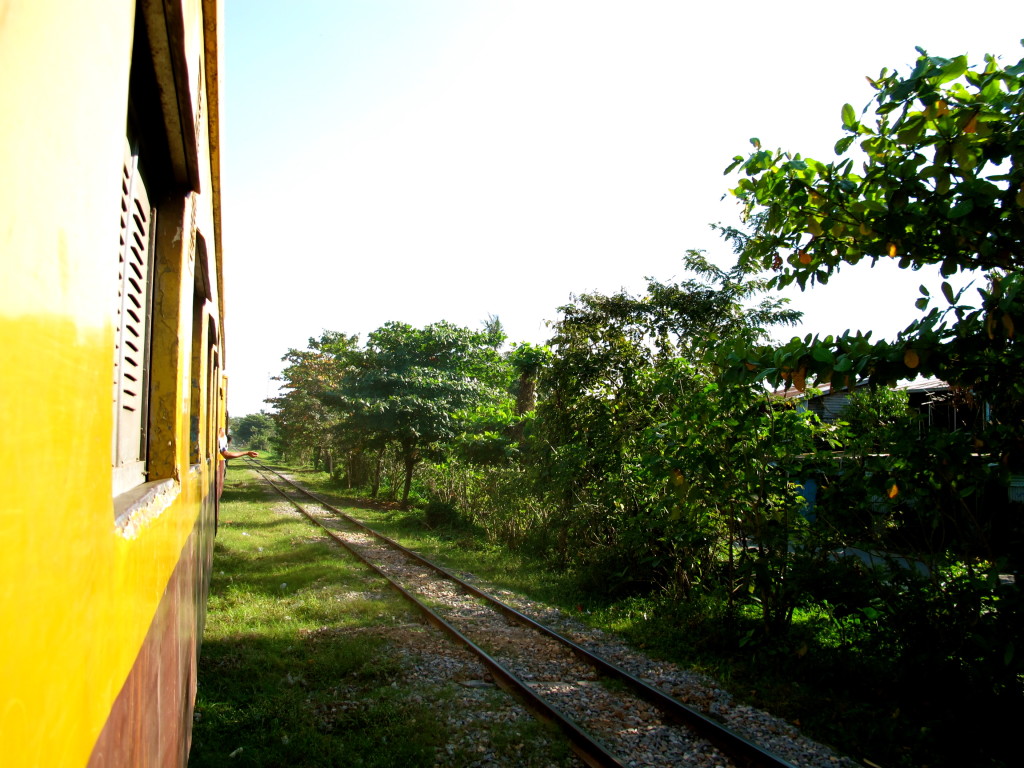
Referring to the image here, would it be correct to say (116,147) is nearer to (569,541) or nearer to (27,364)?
(27,364)

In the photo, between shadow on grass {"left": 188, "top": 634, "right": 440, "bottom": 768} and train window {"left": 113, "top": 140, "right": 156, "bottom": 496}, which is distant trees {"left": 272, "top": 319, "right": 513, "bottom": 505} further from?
train window {"left": 113, "top": 140, "right": 156, "bottom": 496}

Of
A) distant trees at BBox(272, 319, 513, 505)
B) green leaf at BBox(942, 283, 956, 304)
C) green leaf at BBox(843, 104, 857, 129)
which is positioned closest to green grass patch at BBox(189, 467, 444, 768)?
green leaf at BBox(942, 283, 956, 304)

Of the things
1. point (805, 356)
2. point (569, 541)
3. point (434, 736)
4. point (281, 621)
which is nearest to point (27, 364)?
point (805, 356)

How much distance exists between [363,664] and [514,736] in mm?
1942

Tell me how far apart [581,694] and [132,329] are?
16.6ft

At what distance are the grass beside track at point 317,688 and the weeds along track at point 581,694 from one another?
1.00 feet

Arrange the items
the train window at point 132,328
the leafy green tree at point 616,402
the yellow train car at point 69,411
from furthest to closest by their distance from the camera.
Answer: the leafy green tree at point 616,402
the train window at point 132,328
the yellow train car at point 69,411

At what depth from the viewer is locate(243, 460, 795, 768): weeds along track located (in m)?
4.80

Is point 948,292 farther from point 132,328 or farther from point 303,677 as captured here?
point 303,677

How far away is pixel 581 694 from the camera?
5953mm

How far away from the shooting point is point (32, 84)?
67cm

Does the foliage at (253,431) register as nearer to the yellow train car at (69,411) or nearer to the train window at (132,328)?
the train window at (132,328)

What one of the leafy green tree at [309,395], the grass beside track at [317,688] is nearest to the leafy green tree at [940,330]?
the grass beside track at [317,688]

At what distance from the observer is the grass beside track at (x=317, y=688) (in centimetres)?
476
